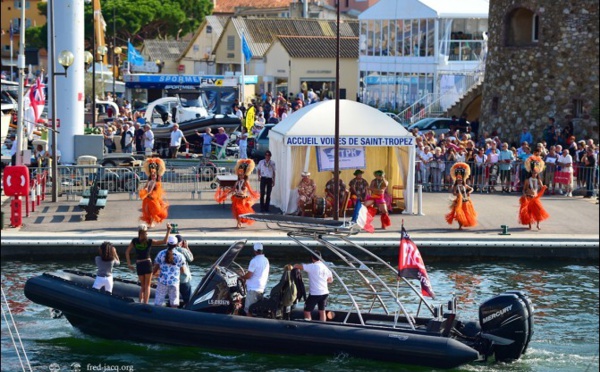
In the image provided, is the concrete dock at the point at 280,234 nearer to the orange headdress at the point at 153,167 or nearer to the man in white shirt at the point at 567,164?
the orange headdress at the point at 153,167

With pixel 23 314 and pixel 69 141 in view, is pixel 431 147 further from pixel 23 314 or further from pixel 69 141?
pixel 23 314

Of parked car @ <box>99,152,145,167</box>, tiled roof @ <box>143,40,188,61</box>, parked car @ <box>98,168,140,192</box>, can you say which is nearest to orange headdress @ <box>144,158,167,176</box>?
parked car @ <box>98,168,140,192</box>

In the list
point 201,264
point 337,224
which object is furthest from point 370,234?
point 337,224

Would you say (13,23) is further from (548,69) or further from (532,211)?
(532,211)

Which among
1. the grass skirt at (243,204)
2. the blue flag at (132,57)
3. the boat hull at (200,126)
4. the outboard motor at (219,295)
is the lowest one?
the outboard motor at (219,295)

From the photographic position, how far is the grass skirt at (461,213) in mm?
26922

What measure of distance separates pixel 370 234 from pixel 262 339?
329 inches

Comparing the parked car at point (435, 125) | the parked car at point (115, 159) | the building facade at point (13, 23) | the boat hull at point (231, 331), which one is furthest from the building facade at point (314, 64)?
the boat hull at point (231, 331)

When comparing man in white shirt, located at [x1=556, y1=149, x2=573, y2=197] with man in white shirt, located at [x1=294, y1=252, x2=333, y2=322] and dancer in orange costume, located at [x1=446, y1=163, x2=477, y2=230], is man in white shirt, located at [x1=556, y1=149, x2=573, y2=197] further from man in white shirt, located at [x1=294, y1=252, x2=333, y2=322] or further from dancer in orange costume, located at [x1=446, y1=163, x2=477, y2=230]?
man in white shirt, located at [x1=294, y1=252, x2=333, y2=322]

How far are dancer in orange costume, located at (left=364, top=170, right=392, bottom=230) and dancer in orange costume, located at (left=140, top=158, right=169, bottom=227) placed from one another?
14.9 feet

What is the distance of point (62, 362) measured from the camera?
59.9 ft

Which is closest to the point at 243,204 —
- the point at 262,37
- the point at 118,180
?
the point at 118,180

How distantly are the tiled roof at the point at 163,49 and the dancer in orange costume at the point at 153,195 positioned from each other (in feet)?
221

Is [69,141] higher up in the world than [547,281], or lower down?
higher up
